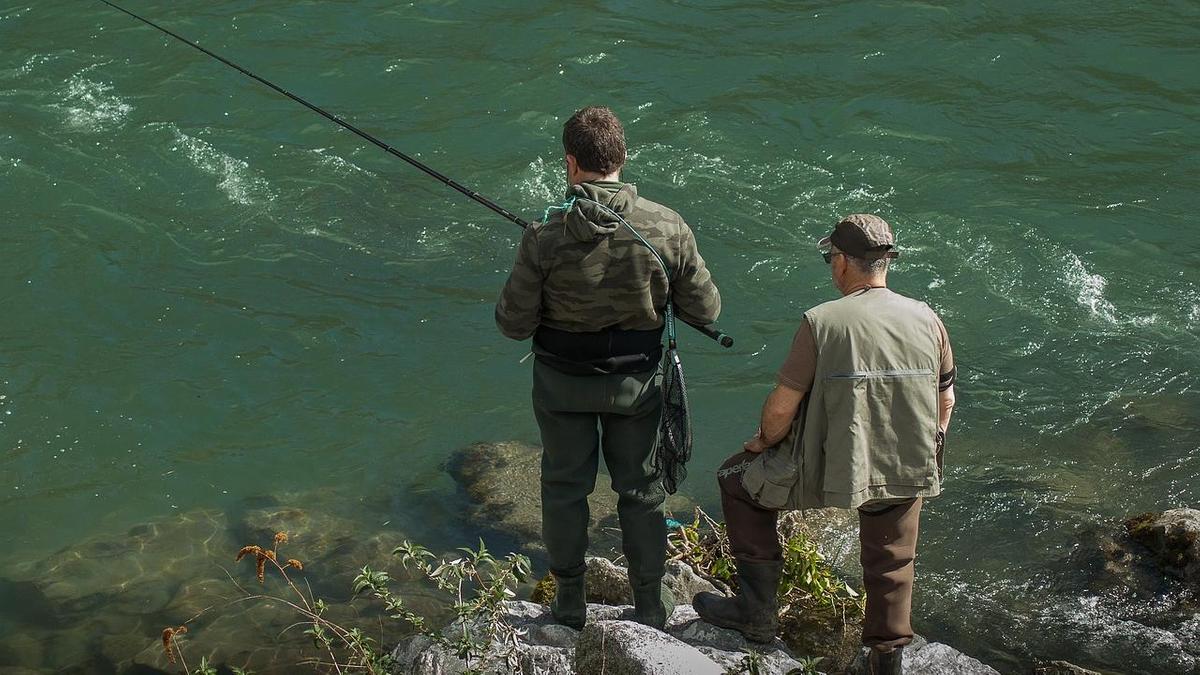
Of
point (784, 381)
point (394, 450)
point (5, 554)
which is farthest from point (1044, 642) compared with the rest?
point (5, 554)

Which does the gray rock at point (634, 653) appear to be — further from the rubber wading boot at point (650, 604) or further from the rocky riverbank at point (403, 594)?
the rubber wading boot at point (650, 604)

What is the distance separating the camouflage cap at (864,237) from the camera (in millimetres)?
4195

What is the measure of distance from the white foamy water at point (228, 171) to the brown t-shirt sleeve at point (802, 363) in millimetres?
6721

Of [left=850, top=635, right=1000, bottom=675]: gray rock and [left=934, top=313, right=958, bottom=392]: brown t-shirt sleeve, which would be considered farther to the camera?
[left=850, top=635, right=1000, bottom=675]: gray rock

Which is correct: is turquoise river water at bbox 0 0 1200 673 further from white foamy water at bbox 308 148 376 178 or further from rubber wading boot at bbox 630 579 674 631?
rubber wading boot at bbox 630 579 674 631

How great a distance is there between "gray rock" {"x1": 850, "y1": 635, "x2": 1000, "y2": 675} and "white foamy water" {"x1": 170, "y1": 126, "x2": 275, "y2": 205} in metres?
6.79

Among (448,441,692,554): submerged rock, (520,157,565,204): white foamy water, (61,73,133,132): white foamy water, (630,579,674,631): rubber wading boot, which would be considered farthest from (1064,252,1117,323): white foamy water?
(61,73,133,132): white foamy water

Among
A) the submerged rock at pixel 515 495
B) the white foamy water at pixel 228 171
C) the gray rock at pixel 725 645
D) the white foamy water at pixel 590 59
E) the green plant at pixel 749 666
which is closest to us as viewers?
the green plant at pixel 749 666

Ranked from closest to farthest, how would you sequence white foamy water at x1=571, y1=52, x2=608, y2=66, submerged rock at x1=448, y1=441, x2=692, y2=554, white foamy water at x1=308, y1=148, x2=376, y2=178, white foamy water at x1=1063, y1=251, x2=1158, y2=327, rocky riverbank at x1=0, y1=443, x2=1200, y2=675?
rocky riverbank at x1=0, y1=443, x2=1200, y2=675 < submerged rock at x1=448, y1=441, x2=692, y2=554 < white foamy water at x1=1063, y1=251, x2=1158, y2=327 < white foamy water at x1=308, y1=148, x2=376, y2=178 < white foamy water at x1=571, y1=52, x2=608, y2=66

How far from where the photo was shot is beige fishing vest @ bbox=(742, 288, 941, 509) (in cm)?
417

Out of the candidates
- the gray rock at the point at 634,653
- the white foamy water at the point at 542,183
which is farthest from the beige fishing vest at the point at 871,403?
the white foamy water at the point at 542,183

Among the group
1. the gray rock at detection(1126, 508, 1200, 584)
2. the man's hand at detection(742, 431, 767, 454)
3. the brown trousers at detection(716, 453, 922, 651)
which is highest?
the man's hand at detection(742, 431, 767, 454)

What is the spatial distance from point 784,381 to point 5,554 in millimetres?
4610

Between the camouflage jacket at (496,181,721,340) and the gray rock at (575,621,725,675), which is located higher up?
the camouflage jacket at (496,181,721,340)
